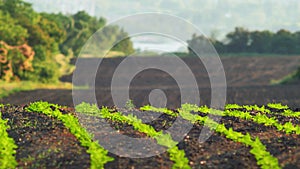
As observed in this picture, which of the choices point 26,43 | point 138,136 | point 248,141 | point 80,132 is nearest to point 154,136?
point 138,136

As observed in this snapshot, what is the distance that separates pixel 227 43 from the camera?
8788cm

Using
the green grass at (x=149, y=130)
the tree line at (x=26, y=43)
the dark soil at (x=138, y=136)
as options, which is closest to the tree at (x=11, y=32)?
the tree line at (x=26, y=43)

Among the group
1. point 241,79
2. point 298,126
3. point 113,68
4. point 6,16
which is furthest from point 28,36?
point 298,126

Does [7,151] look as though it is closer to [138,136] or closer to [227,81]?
[138,136]

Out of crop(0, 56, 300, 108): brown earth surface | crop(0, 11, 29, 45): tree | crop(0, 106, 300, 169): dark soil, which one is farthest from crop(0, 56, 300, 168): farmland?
crop(0, 11, 29, 45): tree

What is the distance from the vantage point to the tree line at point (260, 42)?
272 ft

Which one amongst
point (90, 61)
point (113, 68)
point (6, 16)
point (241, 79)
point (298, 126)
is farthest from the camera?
point (90, 61)

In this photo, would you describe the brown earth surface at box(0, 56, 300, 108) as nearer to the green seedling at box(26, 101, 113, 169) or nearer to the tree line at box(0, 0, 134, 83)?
the tree line at box(0, 0, 134, 83)

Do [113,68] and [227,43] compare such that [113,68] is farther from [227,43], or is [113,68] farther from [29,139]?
[29,139]

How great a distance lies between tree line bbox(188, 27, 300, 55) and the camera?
82787mm

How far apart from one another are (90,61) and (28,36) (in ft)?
117

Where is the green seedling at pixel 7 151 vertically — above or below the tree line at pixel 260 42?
below

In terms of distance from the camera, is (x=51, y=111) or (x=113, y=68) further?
(x=113, y=68)

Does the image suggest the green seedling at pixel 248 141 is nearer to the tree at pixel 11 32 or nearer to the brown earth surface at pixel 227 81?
the brown earth surface at pixel 227 81
